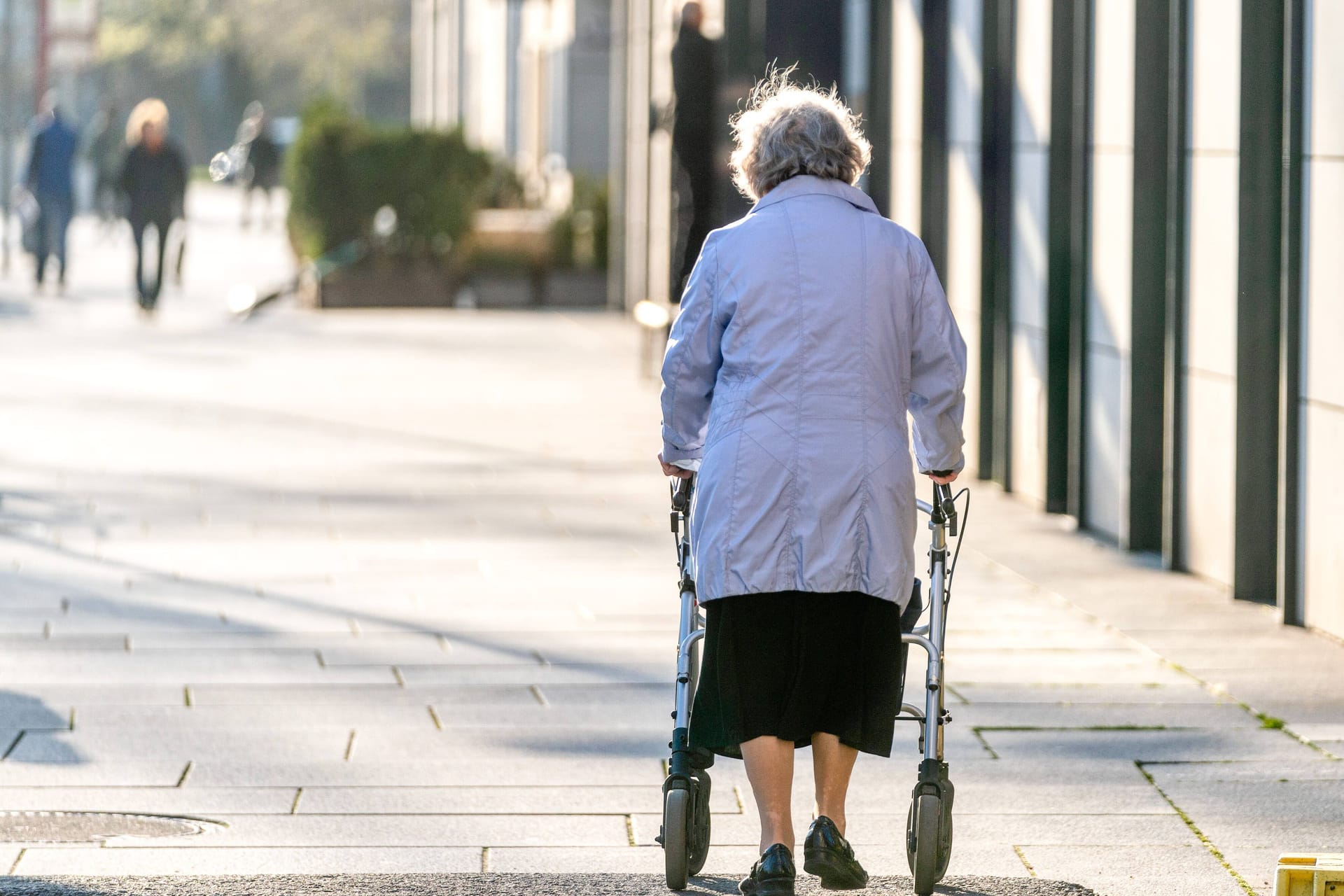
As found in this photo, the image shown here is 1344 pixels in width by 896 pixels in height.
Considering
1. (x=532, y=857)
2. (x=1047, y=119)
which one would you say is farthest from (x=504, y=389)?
(x=532, y=857)

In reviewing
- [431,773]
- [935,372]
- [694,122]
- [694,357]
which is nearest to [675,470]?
[694,357]

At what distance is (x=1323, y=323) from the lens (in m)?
7.58

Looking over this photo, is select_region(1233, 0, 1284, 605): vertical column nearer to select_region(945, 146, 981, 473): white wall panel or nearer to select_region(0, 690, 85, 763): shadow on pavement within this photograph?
select_region(945, 146, 981, 473): white wall panel

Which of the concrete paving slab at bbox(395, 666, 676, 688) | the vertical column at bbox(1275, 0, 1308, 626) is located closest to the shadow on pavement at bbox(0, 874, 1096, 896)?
the concrete paving slab at bbox(395, 666, 676, 688)

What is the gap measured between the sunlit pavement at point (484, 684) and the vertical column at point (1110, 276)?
0.33 meters

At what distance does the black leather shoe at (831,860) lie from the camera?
177 inches

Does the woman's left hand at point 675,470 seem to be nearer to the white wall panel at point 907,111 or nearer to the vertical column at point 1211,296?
the vertical column at point 1211,296

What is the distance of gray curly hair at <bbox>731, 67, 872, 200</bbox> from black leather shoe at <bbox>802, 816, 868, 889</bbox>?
127 centimetres

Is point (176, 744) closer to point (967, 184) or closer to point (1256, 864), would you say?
point (1256, 864)

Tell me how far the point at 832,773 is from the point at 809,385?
0.78m

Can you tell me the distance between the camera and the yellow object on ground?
4094 millimetres

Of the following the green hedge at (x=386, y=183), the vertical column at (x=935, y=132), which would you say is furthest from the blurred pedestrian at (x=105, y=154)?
the vertical column at (x=935, y=132)

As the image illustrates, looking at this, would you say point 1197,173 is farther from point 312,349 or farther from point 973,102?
point 312,349

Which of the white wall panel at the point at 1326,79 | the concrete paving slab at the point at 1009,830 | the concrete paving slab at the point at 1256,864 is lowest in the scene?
the concrete paving slab at the point at 1009,830
